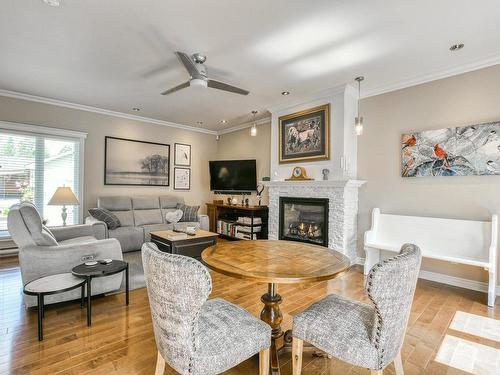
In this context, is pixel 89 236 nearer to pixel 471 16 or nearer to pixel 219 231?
pixel 219 231

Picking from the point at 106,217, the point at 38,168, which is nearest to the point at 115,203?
the point at 106,217

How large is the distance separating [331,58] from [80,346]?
3.63 metres

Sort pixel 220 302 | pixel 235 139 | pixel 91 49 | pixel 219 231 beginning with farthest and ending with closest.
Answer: pixel 235 139
pixel 219 231
pixel 91 49
pixel 220 302

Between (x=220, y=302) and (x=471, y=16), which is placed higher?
(x=471, y=16)

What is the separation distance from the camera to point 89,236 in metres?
4.04

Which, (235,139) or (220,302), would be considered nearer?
(220,302)

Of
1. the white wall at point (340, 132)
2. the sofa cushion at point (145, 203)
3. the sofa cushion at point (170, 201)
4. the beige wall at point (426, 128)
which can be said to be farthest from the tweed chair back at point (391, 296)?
the sofa cushion at point (170, 201)

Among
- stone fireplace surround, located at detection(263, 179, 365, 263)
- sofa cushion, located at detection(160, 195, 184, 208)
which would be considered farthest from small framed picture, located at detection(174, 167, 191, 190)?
stone fireplace surround, located at detection(263, 179, 365, 263)

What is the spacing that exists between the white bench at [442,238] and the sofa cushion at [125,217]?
13.4 feet

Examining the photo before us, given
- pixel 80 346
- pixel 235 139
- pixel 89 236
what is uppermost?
pixel 235 139

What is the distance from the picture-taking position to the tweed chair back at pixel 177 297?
1.13m

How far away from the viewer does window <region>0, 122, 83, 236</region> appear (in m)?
4.43

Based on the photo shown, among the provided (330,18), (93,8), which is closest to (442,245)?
(330,18)

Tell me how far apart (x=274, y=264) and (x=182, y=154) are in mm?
5369
